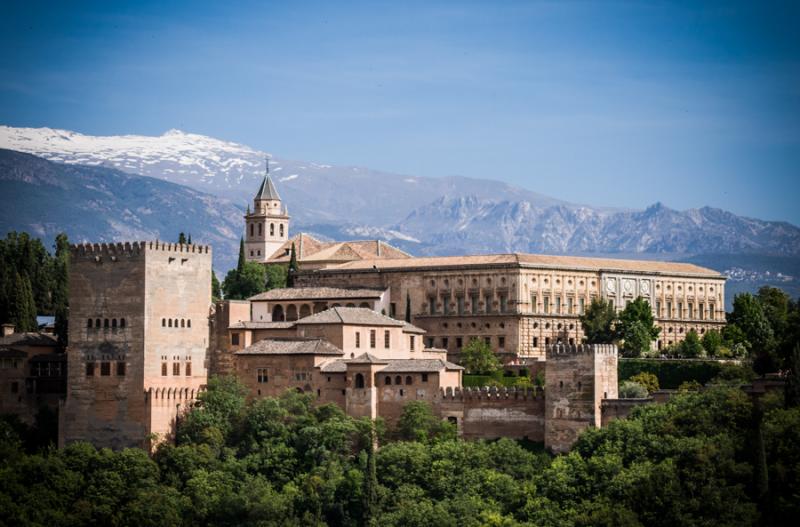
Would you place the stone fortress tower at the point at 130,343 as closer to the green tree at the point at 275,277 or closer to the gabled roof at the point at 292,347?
the gabled roof at the point at 292,347

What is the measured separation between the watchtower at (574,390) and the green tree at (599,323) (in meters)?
24.9

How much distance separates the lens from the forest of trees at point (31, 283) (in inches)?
3974

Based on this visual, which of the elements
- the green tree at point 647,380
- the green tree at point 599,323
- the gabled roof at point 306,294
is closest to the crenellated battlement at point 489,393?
the green tree at point 647,380

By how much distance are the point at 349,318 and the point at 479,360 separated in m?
13.9

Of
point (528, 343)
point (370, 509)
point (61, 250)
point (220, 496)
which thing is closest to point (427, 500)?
point (370, 509)

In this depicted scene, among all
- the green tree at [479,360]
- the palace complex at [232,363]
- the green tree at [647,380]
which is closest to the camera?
the palace complex at [232,363]

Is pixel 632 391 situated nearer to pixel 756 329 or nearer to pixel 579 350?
pixel 579 350

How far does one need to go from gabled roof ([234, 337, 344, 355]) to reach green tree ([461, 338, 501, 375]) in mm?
14934

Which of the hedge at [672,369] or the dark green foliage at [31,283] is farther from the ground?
the dark green foliage at [31,283]

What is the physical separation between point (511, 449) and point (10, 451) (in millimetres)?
24669

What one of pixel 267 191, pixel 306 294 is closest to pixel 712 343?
pixel 306 294

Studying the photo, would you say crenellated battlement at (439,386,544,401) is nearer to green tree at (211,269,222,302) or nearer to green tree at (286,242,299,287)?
green tree at (286,242,299,287)

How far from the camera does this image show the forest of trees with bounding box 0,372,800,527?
2785 inches

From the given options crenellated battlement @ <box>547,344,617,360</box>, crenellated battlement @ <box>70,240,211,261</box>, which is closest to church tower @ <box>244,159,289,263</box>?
crenellated battlement @ <box>70,240,211,261</box>
